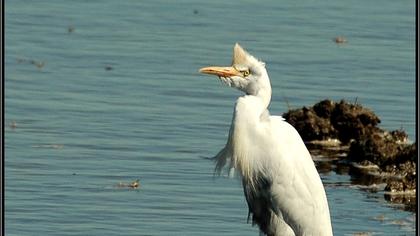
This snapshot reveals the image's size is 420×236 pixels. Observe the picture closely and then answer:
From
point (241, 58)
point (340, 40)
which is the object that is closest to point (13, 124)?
point (241, 58)

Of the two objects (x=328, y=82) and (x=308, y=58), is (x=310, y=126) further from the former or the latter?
(x=308, y=58)

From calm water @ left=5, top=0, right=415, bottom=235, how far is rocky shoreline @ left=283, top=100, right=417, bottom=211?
11.3 inches

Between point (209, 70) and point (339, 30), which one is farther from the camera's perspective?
point (339, 30)

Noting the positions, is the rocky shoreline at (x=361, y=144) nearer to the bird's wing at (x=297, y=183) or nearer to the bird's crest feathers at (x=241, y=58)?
the bird's wing at (x=297, y=183)

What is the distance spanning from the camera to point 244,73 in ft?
35.2

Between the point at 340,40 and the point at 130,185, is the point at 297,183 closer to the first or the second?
the point at 130,185

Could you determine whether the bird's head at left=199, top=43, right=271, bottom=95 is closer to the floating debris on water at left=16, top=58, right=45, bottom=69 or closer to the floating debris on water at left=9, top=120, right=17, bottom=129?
the floating debris on water at left=9, top=120, right=17, bottom=129

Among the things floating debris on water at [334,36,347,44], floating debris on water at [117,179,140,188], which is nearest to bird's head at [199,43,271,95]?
floating debris on water at [117,179,140,188]

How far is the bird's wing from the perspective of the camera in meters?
10.9

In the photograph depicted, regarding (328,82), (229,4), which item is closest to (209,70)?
(328,82)

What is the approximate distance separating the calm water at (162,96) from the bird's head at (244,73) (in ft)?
6.32

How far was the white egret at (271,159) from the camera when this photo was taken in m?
10.7

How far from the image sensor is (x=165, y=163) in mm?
14492

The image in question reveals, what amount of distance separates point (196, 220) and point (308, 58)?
715cm
